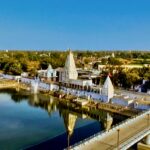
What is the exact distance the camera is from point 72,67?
156 feet

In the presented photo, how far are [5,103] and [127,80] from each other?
18424 millimetres

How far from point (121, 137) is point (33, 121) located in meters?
13.0

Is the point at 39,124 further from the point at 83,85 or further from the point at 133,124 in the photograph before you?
the point at 83,85

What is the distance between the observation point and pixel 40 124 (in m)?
29.4

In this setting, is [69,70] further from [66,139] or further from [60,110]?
[66,139]

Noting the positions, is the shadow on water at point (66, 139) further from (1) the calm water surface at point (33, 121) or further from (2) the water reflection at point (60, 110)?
(2) the water reflection at point (60, 110)

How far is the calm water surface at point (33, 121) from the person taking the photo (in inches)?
963

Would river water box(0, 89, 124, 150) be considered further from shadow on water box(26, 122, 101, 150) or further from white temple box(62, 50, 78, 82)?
white temple box(62, 50, 78, 82)

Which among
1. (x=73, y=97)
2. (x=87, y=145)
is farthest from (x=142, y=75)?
(x=87, y=145)

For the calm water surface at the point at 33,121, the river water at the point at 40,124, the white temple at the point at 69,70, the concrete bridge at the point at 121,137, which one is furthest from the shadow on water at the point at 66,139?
the white temple at the point at 69,70

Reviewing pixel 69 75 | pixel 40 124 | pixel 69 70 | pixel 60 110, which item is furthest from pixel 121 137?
pixel 69 75

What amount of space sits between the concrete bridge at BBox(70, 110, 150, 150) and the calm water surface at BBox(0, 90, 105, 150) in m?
1.95

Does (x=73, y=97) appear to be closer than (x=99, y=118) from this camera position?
No

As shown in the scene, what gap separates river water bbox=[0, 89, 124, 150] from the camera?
23.6 m
